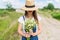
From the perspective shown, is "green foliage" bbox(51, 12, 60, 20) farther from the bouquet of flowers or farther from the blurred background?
the bouquet of flowers

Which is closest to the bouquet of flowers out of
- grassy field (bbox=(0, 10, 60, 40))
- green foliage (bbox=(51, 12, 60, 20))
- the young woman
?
the young woman

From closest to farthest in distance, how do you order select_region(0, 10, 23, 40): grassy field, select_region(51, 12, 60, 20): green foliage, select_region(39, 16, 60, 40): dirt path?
select_region(39, 16, 60, 40): dirt path → select_region(0, 10, 23, 40): grassy field → select_region(51, 12, 60, 20): green foliage

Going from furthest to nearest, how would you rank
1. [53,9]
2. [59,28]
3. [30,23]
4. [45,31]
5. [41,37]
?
[53,9], [59,28], [45,31], [41,37], [30,23]

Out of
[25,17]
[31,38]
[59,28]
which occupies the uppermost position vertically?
[25,17]

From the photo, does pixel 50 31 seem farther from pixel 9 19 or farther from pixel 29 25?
pixel 29 25

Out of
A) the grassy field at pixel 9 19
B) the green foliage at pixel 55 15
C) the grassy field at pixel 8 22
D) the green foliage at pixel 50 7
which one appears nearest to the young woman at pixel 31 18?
the grassy field at pixel 8 22

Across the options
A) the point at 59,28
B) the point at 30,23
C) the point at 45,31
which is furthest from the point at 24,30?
the point at 59,28

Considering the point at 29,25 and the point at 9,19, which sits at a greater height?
the point at 29,25

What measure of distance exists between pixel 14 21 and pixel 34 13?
3.93 meters

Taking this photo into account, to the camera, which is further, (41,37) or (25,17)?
(41,37)

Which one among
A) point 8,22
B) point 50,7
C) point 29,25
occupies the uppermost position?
point 29,25

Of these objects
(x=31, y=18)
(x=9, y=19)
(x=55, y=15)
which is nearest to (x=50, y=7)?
(x=55, y=15)

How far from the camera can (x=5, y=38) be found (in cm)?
612

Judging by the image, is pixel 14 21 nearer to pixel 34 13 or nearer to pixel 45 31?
pixel 45 31
